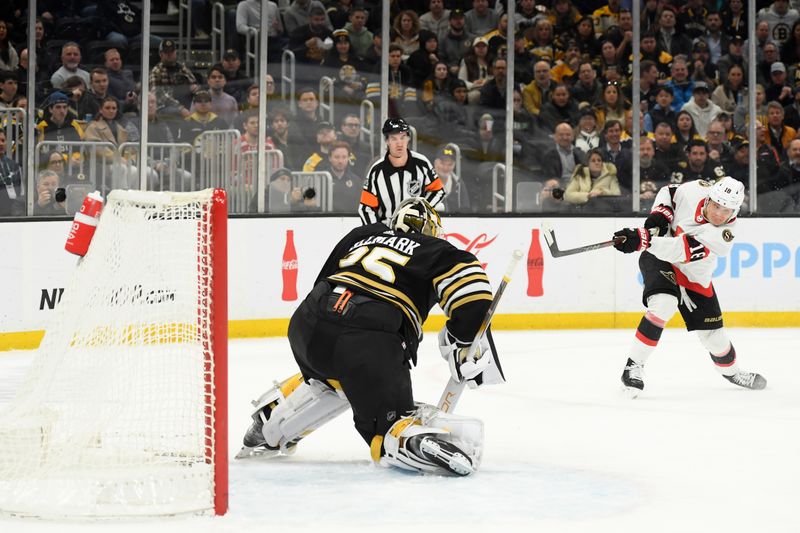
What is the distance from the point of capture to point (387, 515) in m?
3.43

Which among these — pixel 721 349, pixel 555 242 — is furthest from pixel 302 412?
pixel 721 349

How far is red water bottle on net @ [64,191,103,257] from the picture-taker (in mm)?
3412

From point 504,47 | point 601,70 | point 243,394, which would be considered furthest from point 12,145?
point 601,70

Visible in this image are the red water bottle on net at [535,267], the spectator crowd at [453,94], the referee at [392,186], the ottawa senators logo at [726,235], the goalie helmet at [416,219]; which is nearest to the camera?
the goalie helmet at [416,219]

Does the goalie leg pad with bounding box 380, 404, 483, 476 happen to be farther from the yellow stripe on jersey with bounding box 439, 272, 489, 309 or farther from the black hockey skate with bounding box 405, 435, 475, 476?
the yellow stripe on jersey with bounding box 439, 272, 489, 309

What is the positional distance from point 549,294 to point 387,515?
17.1 ft

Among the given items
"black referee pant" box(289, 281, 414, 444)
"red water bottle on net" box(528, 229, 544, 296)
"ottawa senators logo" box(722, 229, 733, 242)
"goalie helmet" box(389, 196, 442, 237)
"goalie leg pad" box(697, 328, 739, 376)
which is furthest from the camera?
"red water bottle on net" box(528, 229, 544, 296)

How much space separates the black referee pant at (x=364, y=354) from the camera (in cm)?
374

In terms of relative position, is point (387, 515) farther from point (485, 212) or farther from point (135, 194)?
point (485, 212)

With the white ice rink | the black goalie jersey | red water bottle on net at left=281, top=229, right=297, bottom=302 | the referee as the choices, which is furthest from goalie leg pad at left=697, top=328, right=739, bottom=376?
red water bottle on net at left=281, top=229, right=297, bottom=302

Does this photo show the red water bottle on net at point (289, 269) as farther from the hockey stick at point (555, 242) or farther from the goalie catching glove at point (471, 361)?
the goalie catching glove at point (471, 361)

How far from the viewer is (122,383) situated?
3557 millimetres

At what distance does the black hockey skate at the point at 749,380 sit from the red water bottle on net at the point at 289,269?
2829 mm

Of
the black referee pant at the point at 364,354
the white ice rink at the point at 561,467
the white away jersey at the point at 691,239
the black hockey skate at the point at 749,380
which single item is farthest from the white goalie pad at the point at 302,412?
the black hockey skate at the point at 749,380
